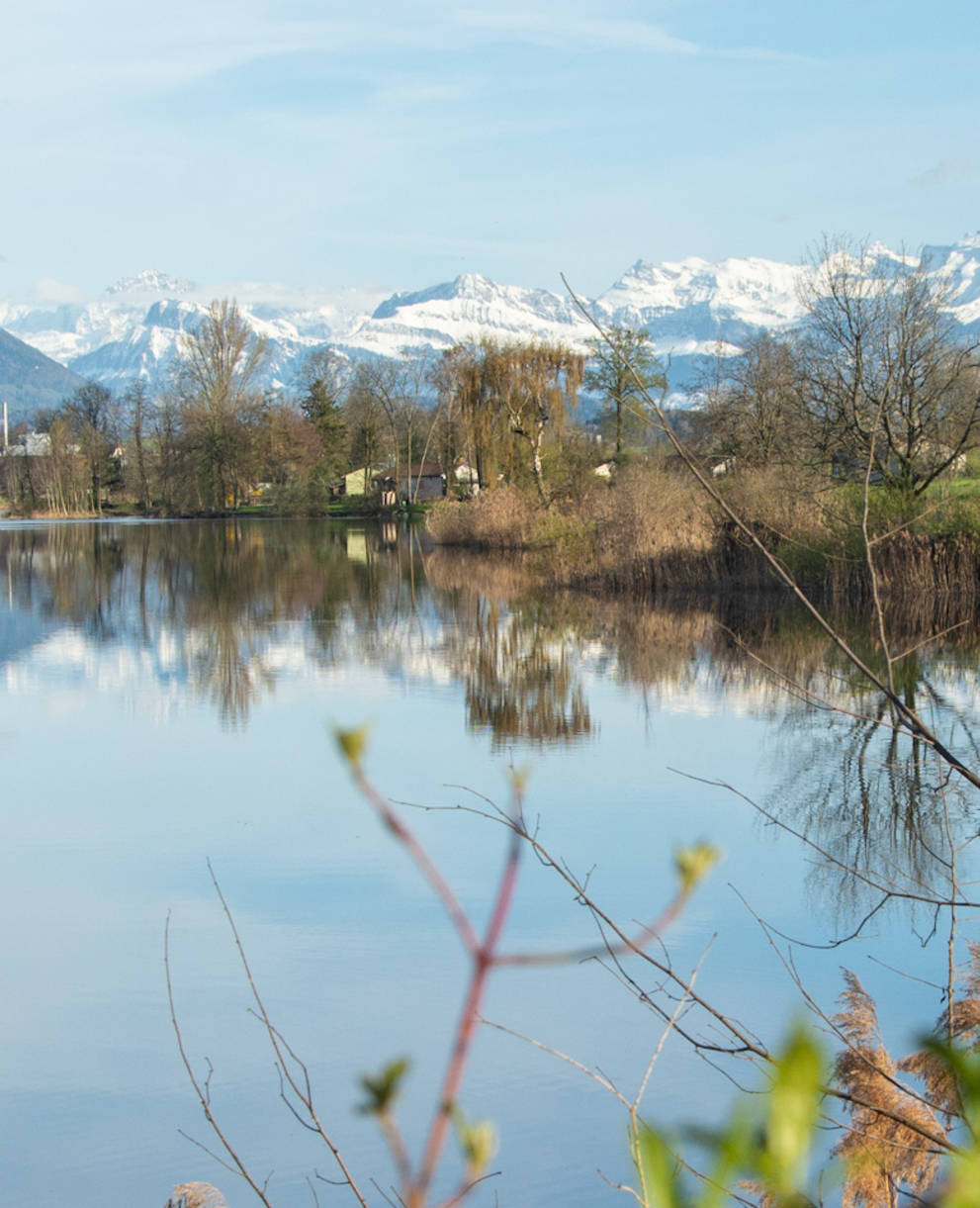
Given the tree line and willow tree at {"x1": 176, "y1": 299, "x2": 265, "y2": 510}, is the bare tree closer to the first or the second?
the tree line

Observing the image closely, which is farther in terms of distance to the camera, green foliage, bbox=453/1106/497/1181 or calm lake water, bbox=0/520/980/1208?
calm lake water, bbox=0/520/980/1208

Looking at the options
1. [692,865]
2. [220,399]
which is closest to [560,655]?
[692,865]

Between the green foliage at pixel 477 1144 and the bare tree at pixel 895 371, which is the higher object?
the bare tree at pixel 895 371

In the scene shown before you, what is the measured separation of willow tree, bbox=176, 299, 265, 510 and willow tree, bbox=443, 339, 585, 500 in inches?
1197

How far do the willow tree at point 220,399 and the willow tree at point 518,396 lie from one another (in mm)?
30399

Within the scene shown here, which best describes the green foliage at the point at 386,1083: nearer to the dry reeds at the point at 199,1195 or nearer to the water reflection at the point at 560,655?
the dry reeds at the point at 199,1195

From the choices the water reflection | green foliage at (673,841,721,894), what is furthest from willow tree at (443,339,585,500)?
green foliage at (673,841,721,894)

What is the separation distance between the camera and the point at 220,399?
6619cm

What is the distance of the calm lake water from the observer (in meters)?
4.45

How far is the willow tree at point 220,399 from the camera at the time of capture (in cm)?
6438

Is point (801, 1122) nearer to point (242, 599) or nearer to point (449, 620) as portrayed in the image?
point (449, 620)

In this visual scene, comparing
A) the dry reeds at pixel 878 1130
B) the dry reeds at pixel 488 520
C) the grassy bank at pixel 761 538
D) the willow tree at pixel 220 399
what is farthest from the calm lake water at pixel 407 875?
the willow tree at pixel 220 399

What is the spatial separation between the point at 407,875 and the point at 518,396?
30231 mm

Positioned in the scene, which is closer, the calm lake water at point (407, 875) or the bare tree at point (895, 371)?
the calm lake water at point (407, 875)
